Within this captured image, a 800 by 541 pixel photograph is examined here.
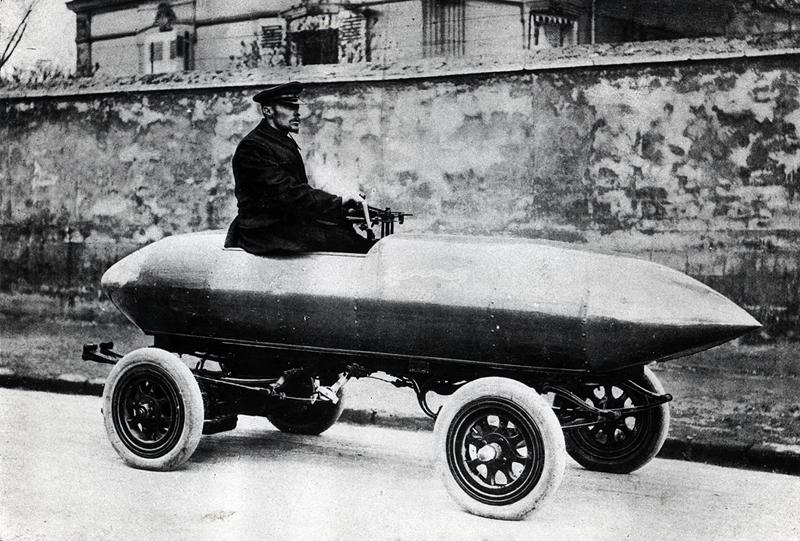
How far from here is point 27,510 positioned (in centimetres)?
481

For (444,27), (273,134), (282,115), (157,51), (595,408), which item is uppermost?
(157,51)

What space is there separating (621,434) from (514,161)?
12.7 ft

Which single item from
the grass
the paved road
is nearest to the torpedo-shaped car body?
the paved road

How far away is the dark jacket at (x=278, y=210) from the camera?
5.49 meters

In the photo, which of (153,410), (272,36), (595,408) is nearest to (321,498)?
(153,410)

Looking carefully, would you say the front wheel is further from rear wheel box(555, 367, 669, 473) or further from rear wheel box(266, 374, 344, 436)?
rear wheel box(266, 374, 344, 436)

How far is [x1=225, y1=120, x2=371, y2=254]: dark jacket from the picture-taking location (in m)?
5.49

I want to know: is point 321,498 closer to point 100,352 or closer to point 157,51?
point 100,352

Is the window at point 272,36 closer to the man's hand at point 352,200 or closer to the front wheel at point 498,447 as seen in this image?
the man's hand at point 352,200

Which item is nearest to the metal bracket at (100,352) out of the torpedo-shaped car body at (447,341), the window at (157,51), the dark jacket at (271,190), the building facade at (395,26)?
the torpedo-shaped car body at (447,341)

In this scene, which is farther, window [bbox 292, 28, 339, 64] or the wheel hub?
window [bbox 292, 28, 339, 64]

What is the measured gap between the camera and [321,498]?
504 centimetres

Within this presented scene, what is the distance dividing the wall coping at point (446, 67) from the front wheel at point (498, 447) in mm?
4785

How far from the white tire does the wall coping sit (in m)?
4.77
